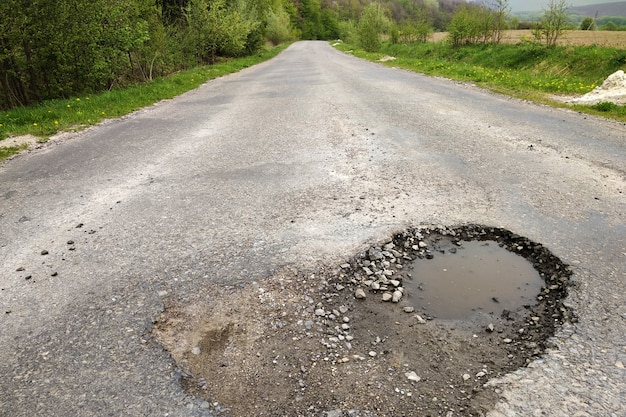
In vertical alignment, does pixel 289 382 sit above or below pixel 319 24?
below

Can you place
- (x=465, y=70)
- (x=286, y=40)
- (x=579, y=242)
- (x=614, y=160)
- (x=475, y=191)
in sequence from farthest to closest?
(x=286, y=40) → (x=465, y=70) → (x=614, y=160) → (x=475, y=191) → (x=579, y=242)

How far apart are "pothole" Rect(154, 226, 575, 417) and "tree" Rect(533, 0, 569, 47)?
19.3 m

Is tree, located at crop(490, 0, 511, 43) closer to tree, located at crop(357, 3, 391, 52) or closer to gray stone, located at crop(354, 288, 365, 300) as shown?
tree, located at crop(357, 3, 391, 52)

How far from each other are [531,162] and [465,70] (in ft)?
40.8

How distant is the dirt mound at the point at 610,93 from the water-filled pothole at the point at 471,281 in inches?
304

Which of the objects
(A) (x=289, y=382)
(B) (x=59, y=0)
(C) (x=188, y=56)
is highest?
(B) (x=59, y=0)

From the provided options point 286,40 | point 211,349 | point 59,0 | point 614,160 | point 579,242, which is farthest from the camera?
point 286,40

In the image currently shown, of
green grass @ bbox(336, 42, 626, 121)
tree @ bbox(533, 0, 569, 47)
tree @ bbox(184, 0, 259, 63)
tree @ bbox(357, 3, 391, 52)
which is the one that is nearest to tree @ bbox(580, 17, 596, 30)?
green grass @ bbox(336, 42, 626, 121)

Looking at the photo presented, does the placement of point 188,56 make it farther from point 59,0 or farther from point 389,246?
point 389,246

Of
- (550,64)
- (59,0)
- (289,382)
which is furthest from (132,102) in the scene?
(550,64)

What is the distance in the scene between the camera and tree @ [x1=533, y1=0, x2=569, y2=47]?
17891 millimetres

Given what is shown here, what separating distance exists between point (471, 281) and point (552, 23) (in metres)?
20.4

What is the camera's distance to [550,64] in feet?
57.4

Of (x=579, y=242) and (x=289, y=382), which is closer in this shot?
(x=289, y=382)
